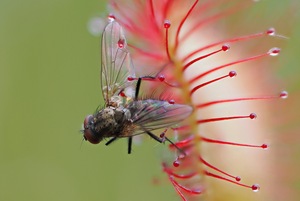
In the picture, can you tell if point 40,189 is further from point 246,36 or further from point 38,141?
point 246,36

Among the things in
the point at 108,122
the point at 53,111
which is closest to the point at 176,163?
the point at 108,122

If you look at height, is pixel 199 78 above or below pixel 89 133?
above

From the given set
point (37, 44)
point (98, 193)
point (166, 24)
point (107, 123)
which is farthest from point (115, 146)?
point (166, 24)

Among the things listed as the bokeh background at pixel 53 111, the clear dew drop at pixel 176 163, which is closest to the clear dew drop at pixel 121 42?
the clear dew drop at pixel 176 163

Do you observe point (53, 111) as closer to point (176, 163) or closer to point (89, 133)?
point (89, 133)

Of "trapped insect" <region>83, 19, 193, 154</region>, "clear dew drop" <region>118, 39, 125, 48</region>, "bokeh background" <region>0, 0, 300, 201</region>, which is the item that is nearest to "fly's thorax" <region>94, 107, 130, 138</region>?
"trapped insect" <region>83, 19, 193, 154</region>

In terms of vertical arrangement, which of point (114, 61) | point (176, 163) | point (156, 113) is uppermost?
point (114, 61)
